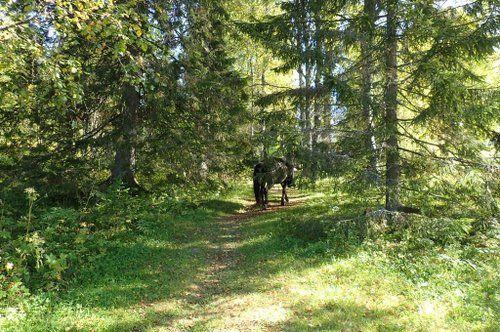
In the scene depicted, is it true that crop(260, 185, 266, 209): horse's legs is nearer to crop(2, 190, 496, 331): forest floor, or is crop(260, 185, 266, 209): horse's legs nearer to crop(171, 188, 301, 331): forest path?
crop(171, 188, 301, 331): forest path

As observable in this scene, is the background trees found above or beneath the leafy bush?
above

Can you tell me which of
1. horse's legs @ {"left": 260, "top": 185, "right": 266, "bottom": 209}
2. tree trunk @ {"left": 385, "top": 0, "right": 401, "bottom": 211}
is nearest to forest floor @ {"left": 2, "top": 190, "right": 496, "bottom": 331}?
tree trunk @ {"left": 385, "top": 0, "right": 401, "bottom": 211}

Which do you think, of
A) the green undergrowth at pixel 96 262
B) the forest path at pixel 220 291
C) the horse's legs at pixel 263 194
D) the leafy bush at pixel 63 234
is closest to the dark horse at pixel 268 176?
the horse's legs at pixel 263 194

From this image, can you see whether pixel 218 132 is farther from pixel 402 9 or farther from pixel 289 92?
pixel 402 9

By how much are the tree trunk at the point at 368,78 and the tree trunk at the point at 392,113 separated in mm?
384

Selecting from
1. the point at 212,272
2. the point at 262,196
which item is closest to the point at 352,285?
the point at 212,272

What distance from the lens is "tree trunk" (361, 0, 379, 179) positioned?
29.9 feet

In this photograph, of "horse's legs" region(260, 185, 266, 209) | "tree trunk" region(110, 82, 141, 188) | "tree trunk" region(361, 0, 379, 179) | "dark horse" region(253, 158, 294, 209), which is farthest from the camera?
"horse's legs" region(260, 185, 266, 209)

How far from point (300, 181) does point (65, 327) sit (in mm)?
6209

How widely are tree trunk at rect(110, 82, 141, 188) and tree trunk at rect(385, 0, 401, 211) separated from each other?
756 centimetres

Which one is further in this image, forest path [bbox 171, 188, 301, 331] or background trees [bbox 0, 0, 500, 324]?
background trees [bbox 0, 0, 500, 324]

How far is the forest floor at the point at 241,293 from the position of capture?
5859 millimetres

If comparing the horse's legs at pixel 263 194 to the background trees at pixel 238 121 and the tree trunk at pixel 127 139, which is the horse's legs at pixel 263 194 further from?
the tree trunk at pixel 127 139

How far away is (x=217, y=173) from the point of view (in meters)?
14.8
